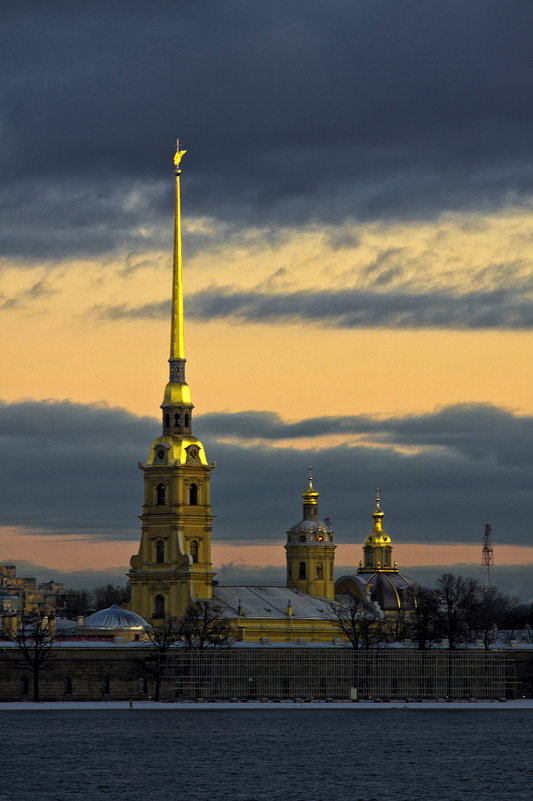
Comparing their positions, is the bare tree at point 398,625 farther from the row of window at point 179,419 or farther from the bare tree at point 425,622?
the row of window at point 179,419

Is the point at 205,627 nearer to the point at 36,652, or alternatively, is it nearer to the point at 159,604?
the point at 36,652

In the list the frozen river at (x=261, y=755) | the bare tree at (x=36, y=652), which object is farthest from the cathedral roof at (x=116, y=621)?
the frozen river at (x=261, y=755)

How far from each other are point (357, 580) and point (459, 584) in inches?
1463

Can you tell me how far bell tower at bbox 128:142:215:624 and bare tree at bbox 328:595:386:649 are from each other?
11.7 meters

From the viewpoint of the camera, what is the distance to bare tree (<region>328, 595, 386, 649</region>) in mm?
150750

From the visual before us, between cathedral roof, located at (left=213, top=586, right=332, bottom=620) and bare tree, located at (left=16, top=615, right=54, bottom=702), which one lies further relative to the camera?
cathedral roof, located at (left=213, top=586, right=332, bottom=620)

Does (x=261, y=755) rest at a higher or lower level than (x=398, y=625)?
lower

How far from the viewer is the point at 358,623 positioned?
16200 cm

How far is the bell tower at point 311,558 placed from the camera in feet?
595

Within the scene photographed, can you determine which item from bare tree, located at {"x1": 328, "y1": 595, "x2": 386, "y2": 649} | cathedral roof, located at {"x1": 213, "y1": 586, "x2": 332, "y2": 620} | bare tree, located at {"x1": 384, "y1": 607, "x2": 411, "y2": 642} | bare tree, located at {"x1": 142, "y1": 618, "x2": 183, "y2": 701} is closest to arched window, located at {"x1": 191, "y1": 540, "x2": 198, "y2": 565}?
cathedral roof, located at {"x1": 213, "y1": 586, "x2": 332, "y2": 620}

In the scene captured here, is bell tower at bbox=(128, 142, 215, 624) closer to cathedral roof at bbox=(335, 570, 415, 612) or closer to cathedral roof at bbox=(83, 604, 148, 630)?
cathedral roof at bbox=(83, 604, 148, 630)

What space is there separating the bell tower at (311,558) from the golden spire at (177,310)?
23737 mm

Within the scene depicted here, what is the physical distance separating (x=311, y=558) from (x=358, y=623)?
20.7 m

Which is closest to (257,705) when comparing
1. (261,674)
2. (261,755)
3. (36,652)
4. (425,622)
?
(261,674)
